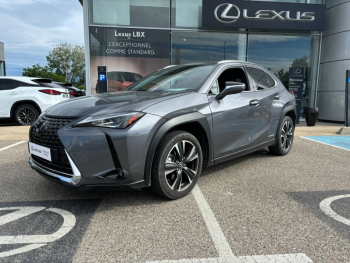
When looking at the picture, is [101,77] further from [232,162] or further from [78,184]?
[78,184]

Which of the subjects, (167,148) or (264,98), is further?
(264,98)

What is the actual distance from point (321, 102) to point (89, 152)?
13.0 m

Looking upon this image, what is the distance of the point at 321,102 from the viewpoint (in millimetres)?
12828

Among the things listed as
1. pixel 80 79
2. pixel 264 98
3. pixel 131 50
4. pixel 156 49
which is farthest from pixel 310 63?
pixel 80 79

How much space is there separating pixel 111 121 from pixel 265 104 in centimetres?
261

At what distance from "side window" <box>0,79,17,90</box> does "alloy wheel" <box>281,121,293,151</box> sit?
8257 mm

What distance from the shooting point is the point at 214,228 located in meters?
2.40

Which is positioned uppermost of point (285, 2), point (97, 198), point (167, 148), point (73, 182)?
point (285, 2)

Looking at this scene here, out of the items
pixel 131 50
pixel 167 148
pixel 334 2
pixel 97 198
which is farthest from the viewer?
pixel 334 2

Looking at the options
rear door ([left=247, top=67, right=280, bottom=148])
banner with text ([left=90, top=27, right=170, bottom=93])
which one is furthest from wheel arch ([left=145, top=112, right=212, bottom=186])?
banner with text ([left=90, top=27, right=170, bottom=93])

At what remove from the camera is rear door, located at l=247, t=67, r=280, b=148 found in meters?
4.13

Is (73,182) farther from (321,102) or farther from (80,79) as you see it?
(80,79)

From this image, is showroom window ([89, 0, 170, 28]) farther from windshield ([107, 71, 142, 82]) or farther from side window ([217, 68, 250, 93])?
side window ([217, 68, 250, 93])

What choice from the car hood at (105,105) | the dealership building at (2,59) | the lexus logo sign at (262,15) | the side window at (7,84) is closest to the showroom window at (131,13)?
the lexus logo sign at (262,15)
